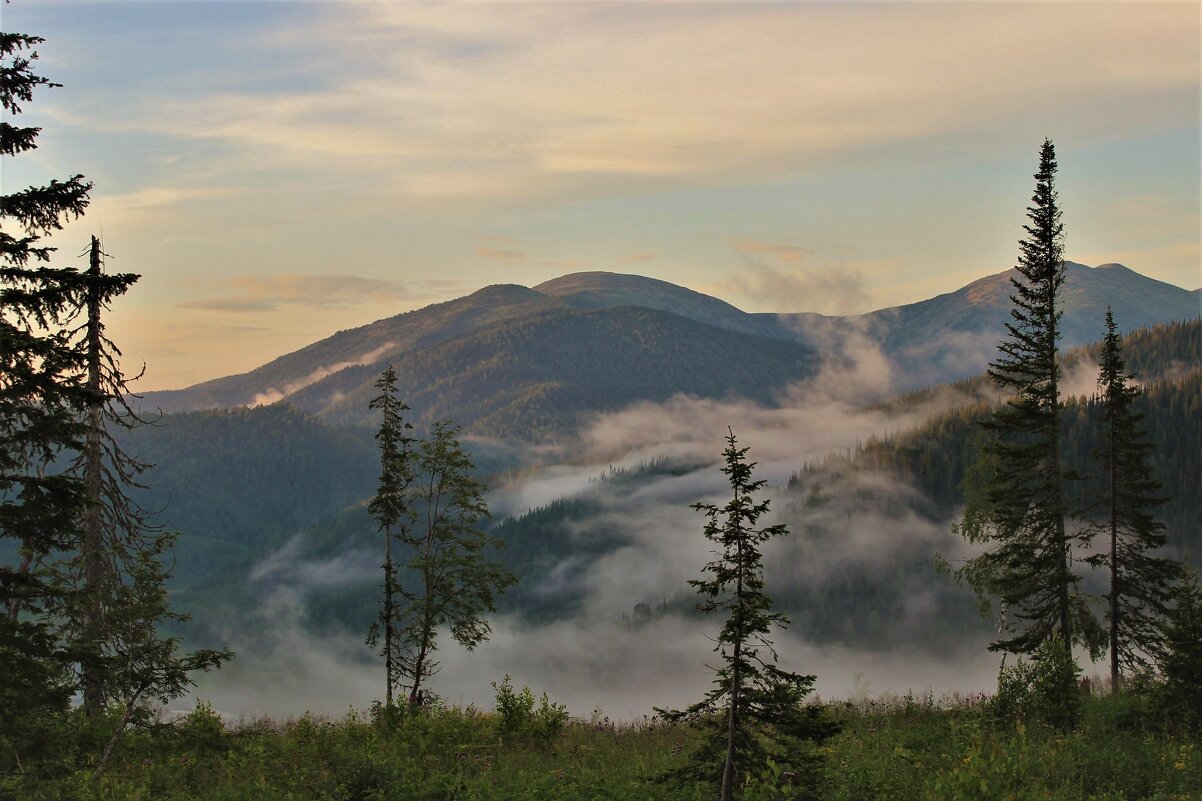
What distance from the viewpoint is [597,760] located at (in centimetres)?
1697

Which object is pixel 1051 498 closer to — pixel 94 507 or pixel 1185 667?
pixel 1185 667

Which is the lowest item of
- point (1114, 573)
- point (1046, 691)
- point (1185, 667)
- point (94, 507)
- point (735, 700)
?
point (1046, 691)

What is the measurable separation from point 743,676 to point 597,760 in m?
6.18

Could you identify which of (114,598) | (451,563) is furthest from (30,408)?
(451,563)

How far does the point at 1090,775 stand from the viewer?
13.6 metres

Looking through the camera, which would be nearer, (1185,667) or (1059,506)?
(1185,667)

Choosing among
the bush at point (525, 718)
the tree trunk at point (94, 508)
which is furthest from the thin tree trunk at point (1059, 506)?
the tree trunk at point (94, 508)

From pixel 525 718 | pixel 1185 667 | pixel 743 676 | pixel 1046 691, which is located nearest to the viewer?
pixel 743 676

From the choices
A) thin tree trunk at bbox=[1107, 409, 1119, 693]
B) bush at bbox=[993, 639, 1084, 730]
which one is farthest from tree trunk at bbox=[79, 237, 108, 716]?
thin tree trunk at bbox=[1107, 409, 1119, 693]

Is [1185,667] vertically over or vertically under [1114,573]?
under

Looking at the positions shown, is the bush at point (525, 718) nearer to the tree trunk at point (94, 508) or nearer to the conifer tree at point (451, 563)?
the conifer tree at point (451, 563)

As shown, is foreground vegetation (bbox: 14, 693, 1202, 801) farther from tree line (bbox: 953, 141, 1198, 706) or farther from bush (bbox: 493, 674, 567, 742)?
tree line (bbox: 953, 141, 1198, 706)

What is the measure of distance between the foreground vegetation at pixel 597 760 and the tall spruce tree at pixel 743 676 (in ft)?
1.63

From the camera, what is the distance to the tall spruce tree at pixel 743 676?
11.6 metres
